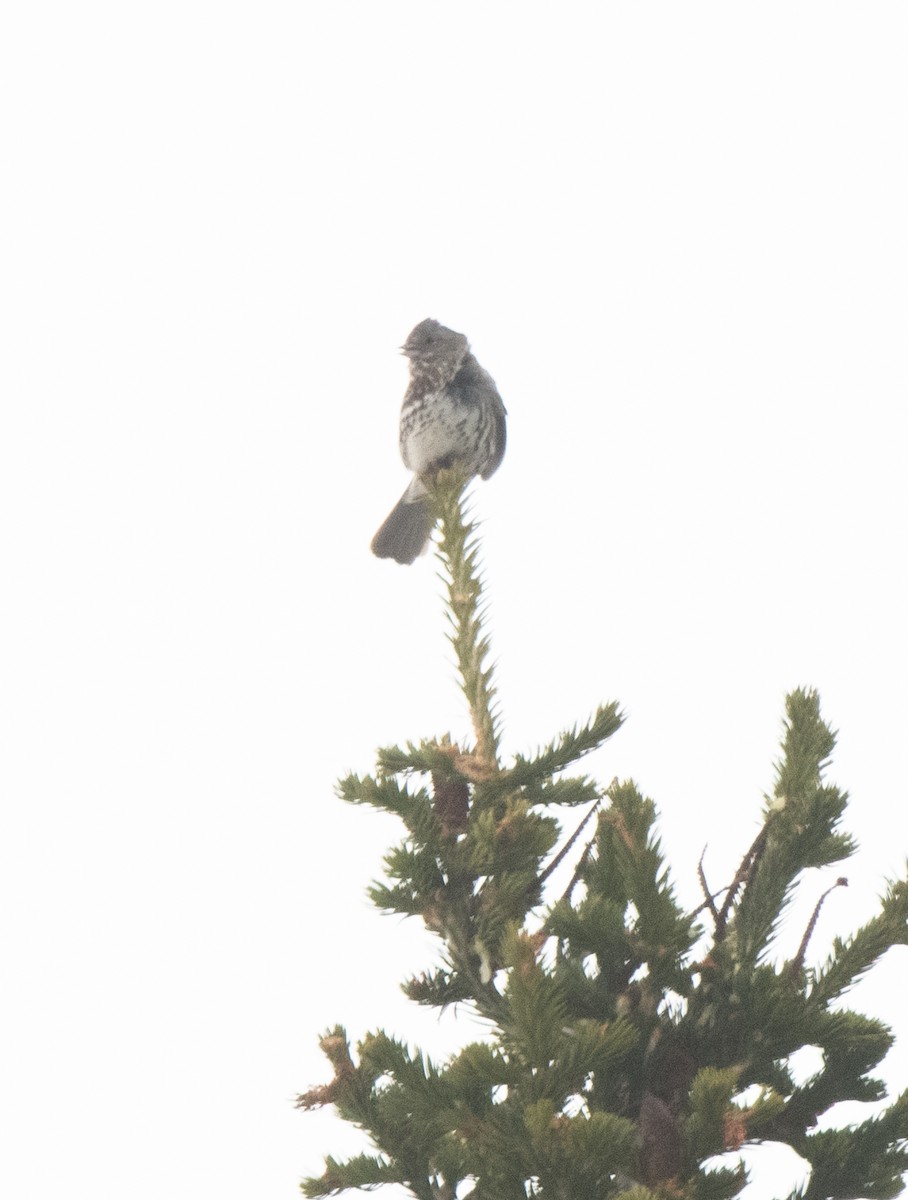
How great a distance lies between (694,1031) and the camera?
2254 millimetres

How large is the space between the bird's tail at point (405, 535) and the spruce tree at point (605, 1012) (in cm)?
338

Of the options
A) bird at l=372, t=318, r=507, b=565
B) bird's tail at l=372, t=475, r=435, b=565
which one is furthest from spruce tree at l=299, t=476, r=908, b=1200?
bird at l=372, t=318, r=507, b=565

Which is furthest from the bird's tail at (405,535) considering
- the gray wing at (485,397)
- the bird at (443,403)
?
the gray wing at (485,397)

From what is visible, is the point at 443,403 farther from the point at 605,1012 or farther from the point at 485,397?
the point at 605,1012

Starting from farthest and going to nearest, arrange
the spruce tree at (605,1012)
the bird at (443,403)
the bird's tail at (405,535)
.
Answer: the bird at (443,403) → the bird's tail at (405,535) → the spruce tree at (605,1012)

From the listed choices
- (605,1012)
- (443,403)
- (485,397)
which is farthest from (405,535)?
(605,1012)

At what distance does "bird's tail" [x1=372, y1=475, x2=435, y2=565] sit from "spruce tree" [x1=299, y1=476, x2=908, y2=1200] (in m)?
3.38

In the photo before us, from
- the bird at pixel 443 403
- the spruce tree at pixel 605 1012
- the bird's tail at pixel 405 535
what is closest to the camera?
the spruce tree at pixel 605 1012

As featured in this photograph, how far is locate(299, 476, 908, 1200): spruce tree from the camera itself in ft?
6.62

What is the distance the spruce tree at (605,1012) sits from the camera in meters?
2.02

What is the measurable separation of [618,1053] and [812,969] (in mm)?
435

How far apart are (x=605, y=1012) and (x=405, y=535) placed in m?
3.90

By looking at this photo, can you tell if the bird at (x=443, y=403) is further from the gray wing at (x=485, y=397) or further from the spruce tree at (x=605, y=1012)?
the spruce tree at (x=605, y=1012)

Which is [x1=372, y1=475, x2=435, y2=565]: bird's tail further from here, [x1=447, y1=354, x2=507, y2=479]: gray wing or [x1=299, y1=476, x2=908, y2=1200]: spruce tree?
[x1=299, y1=476, x2=908, y2=1200]: spruce tree
